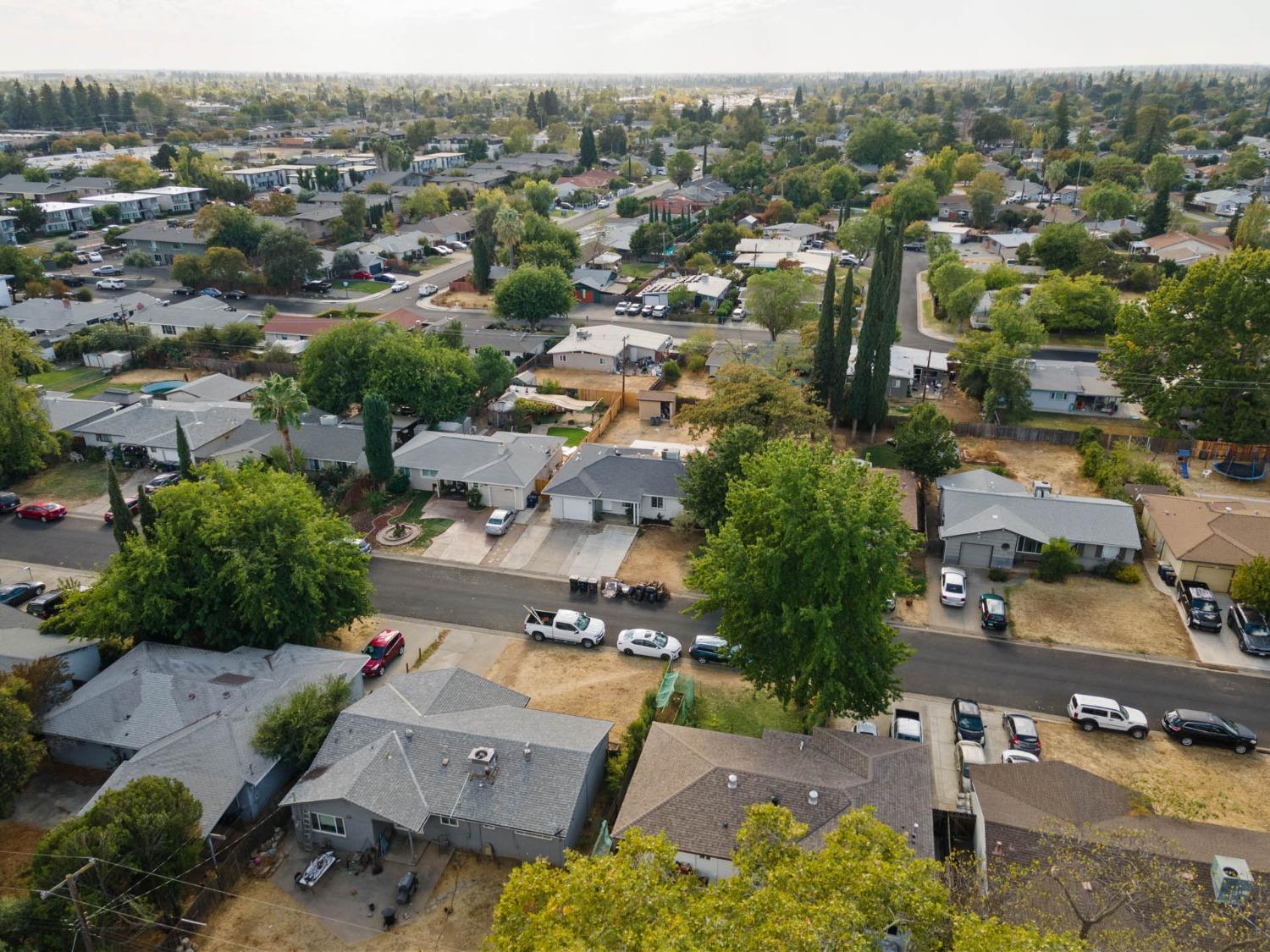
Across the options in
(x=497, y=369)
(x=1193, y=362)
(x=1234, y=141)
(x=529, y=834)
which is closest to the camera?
(x=529, y=834)

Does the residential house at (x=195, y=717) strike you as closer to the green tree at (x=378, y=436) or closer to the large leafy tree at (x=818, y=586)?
the large leafy tree at (x=818, y=586)

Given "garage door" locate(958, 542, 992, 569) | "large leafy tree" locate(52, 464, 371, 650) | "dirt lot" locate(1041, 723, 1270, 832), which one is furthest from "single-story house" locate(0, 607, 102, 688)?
"garage door" locate(958, 542, 992, 569)

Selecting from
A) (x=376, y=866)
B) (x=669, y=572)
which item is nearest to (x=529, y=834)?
(x=376, y=866)

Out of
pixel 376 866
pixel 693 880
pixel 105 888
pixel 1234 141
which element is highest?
pixel 1234 141

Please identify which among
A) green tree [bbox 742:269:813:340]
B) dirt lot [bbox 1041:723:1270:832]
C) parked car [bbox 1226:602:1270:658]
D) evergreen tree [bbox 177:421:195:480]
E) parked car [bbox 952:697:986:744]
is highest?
green tree [bbox 742:269:813:340]

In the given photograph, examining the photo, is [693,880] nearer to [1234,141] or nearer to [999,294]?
[999,294]

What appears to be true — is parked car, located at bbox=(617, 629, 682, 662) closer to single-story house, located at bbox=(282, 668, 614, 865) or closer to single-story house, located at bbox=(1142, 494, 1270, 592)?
single-story house, located at bbox=(282, 668, 614, 865)

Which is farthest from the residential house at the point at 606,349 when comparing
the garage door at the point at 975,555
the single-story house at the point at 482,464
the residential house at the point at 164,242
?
the residential house at the point at 164,242
